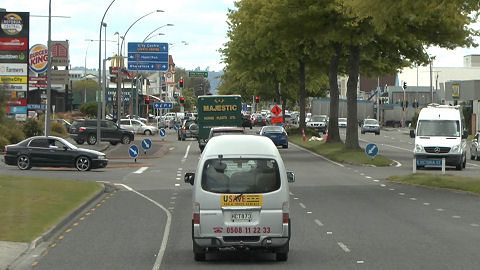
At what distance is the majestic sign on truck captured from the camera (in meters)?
51.4

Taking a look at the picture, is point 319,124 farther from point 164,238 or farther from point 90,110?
point 164,238

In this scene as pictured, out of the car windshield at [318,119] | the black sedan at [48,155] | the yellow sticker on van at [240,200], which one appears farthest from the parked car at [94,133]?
the yellow sticker on van at [240,200]

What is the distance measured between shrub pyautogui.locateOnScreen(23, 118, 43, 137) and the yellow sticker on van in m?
46.9

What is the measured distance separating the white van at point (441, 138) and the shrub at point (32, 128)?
29342 mm

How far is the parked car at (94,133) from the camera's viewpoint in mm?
59438

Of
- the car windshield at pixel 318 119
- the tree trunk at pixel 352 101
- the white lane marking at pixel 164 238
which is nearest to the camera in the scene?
the white lane marking at pixel 164 238

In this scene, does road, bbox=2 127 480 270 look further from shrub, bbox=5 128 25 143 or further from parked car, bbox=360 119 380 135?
parked car, bbox=360 119 380 135

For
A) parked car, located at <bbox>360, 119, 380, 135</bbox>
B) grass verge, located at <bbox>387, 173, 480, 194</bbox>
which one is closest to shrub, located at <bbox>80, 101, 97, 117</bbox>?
parked car, located at <bbox>360, 119, 380, 135</bbox>

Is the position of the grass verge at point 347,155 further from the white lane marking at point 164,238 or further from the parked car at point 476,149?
the white lane marking at point 164,238

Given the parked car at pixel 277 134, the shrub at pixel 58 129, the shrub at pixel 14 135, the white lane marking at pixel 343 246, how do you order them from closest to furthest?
1. the white lane marking at pixel 343 246
2. the shrub at pixel 14 135
3. the parked car at pixel 277 134
4. the shrub at pixel 58 129

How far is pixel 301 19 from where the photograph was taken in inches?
1599

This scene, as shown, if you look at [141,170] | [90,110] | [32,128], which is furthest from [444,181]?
[90,110]

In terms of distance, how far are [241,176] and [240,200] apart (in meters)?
0.39

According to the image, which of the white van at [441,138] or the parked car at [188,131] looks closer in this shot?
the white van at [441,138]
